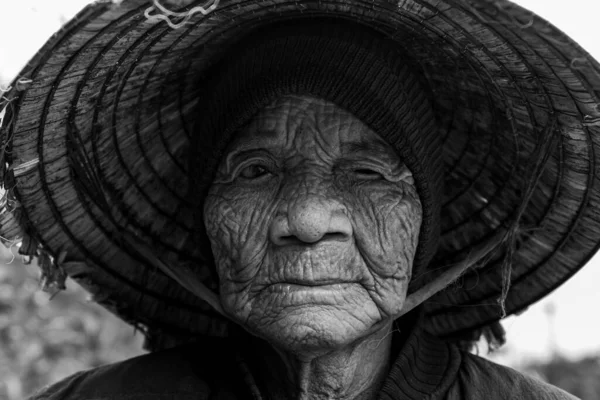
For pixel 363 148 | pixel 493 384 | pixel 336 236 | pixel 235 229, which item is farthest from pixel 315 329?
pixel 493 384

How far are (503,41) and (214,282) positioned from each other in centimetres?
95

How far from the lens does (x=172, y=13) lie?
186 centimetres

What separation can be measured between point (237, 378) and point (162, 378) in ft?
0.60

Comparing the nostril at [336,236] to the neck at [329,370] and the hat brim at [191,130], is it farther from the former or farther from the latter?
the hat brim at [191,130]

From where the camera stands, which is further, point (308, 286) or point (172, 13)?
point (308, 286)

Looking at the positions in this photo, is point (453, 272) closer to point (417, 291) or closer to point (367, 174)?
point (417, 291)

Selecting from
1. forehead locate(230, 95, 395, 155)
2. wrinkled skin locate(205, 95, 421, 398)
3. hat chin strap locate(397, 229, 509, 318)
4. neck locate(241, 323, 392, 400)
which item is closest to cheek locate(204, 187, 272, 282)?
wrinkled skin locate(205, 95, 421, 398)

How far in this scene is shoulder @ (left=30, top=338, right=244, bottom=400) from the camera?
91.0 inches

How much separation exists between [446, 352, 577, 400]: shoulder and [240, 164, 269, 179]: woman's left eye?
67 centimetres

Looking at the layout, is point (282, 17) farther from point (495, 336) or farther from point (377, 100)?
point (495, 336)

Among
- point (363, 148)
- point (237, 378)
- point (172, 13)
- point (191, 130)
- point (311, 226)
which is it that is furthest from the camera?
point (191, 130)

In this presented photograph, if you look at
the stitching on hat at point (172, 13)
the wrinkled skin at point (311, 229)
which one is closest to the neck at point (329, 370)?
the wrinkled skin at point (311, 229)

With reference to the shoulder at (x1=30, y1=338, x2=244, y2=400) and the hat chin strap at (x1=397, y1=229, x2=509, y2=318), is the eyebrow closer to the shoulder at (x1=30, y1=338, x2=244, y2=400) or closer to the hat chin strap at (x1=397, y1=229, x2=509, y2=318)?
the hat chin strap at (x1=397, y1=229, x2=509, y2=318)

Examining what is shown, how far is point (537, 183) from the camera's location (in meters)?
2.46
